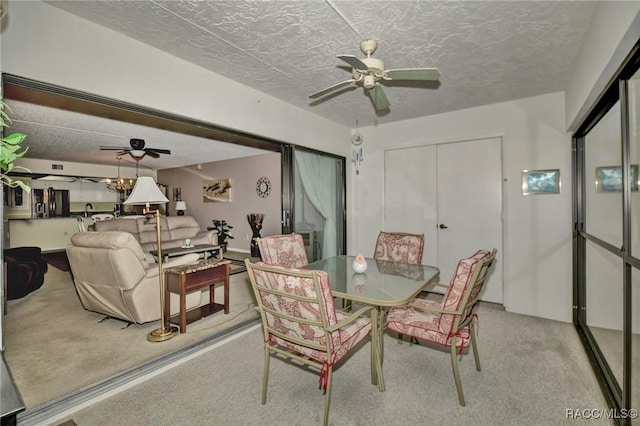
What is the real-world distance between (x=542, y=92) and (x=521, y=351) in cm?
281

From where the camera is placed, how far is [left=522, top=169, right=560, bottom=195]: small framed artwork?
130 inches

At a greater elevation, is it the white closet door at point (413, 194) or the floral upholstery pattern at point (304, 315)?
the white closet door at point (413, 194)

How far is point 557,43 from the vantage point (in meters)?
2.29

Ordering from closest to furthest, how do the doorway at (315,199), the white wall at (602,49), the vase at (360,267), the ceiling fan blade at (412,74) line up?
1. the white wall at (602,49)
2. the ceiling fan blade at (412,74)
3. the vase at (360,267)
4. the doorway at (315,199)

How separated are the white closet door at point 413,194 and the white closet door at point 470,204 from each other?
0.34ft

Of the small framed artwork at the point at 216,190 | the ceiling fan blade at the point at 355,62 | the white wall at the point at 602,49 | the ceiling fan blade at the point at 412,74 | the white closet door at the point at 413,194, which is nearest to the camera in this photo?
the white wall at the point at 602,49

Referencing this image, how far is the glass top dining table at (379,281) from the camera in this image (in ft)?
6.00

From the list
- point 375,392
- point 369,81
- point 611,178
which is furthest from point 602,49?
point 375,392

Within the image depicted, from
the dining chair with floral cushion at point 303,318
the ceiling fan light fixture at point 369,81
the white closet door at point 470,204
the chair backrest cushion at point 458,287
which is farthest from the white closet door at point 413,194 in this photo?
the dining chair with floral cushion at point 303,318

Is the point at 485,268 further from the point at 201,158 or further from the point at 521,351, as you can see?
the point at 201,158

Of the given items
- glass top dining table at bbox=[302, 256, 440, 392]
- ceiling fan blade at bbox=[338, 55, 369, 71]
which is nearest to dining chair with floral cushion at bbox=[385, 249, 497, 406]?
glass top dining table at bbox=[302, 256, 440, 392]

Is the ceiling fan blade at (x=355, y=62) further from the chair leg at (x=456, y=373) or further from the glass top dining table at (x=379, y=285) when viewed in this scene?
the chair leg at (x=456, y=373)

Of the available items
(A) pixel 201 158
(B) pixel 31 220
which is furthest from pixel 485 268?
(B) pixel 31 220

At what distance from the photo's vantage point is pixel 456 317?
1843 mm
